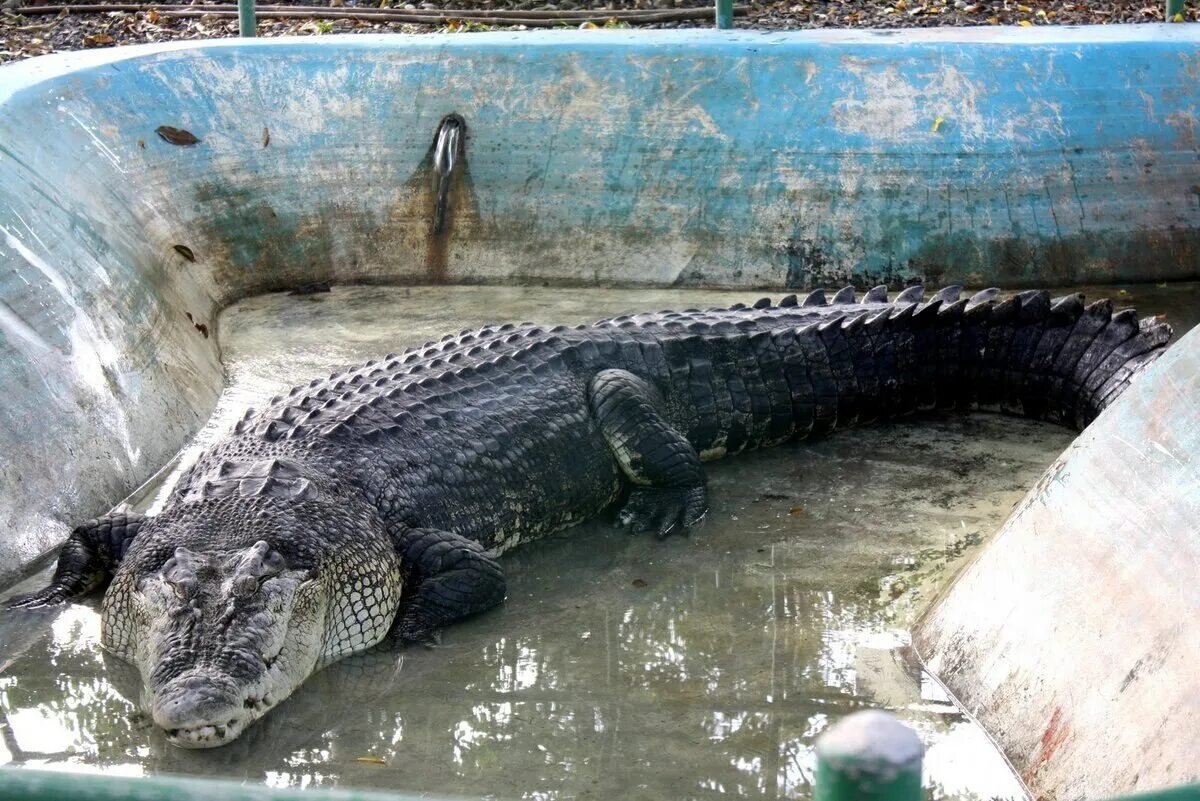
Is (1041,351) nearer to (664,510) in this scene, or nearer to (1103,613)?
(664,510)

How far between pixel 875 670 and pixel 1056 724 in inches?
26.4

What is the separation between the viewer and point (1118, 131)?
612cm

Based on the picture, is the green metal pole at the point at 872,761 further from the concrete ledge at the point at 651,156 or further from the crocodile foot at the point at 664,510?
the concrete ledge at the point at 651,156

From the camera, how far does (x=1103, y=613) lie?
9.00 ft

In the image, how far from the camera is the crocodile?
3.37m

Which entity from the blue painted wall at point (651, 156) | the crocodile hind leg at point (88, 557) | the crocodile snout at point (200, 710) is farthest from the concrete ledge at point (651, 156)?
the crocodile snout at point (200, 710)

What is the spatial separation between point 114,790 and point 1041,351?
4.27 m

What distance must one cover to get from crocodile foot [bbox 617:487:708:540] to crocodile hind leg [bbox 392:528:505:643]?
60 cm

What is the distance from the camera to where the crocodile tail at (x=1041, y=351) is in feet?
15.2

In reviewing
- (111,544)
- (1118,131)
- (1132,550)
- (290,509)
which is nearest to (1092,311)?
(1118,131)

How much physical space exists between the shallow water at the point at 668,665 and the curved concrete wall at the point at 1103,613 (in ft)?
0.49

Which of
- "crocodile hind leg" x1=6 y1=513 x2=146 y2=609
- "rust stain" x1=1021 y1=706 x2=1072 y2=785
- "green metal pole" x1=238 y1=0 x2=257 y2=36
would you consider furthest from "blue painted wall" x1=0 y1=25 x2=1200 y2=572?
"rust stain" x1=1021 y1=706 x2=1072 y2=785

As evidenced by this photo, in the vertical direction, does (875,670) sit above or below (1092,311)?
below

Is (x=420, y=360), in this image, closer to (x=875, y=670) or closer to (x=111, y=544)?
(x=111, y=544)
